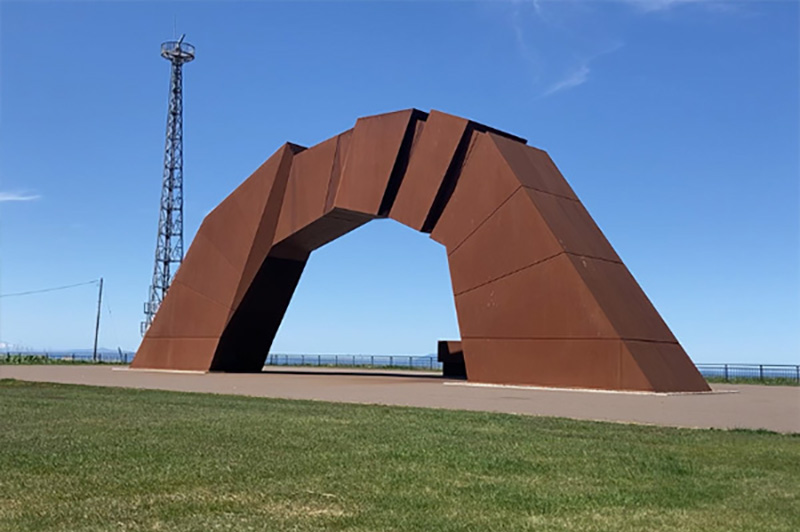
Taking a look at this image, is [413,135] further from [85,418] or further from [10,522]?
[10,522]

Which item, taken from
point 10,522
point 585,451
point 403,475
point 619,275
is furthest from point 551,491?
point 619,275

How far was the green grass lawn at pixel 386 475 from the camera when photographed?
5.29 meters

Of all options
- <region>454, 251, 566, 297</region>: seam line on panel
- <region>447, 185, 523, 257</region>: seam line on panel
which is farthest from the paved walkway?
<region>447, 185, 523, 257</region>: seam line on panel

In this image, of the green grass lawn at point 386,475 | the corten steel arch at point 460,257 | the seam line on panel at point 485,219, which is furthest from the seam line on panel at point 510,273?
the green grass lawn at point 386,475

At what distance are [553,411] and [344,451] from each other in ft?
20.1

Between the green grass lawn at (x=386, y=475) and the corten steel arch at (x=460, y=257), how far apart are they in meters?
8.36

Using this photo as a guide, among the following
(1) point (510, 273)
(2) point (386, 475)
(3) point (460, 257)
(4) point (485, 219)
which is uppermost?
(4) point (485, 219)

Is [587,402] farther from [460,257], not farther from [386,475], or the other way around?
[386,475]

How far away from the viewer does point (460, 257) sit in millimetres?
22438

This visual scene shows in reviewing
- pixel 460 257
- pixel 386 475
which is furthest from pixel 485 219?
pixel 386 475

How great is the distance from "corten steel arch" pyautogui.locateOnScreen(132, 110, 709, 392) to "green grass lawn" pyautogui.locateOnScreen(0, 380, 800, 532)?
329 inches

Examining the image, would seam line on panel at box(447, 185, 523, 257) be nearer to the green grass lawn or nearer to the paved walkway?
the paved walkway

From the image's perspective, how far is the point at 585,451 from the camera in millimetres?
8156

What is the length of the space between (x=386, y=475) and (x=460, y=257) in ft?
Result: 52.3
